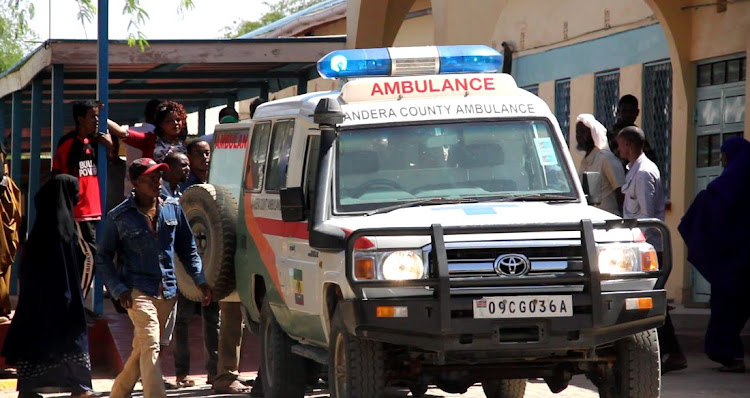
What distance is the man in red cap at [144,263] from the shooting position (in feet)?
32.0

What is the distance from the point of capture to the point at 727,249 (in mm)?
12281

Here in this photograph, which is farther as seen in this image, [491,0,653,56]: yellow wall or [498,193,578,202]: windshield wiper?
[491,0,653,56]: yellow wall

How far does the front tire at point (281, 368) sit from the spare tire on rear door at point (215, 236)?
772mm

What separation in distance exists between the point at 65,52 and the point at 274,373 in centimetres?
635

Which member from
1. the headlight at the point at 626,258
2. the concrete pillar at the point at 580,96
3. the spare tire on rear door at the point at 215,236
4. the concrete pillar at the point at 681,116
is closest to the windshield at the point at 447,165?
the headlight at the point at 626,258

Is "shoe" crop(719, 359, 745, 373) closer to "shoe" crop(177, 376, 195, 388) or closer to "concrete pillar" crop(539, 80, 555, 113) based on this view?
"shoe" crop(177, 376, 195, 388)

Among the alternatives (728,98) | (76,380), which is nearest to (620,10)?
(728,98)

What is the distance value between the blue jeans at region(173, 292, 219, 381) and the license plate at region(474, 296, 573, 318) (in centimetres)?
419

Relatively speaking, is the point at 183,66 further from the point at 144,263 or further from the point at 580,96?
the point at 144,263

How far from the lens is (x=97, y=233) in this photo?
13.8 meters

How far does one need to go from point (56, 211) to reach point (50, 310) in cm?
67

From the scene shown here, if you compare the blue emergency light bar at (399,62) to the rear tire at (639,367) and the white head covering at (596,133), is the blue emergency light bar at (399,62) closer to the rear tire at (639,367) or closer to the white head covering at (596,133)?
the white head covering at (596,133)

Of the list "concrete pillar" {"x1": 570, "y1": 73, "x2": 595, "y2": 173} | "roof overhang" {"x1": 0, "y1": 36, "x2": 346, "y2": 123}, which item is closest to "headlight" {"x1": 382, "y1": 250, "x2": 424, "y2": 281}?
"roof overhang" {"x1": 0, "y1": 36, "x2": 346, "y2": 123}

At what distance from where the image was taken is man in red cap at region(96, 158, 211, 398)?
9742mm
